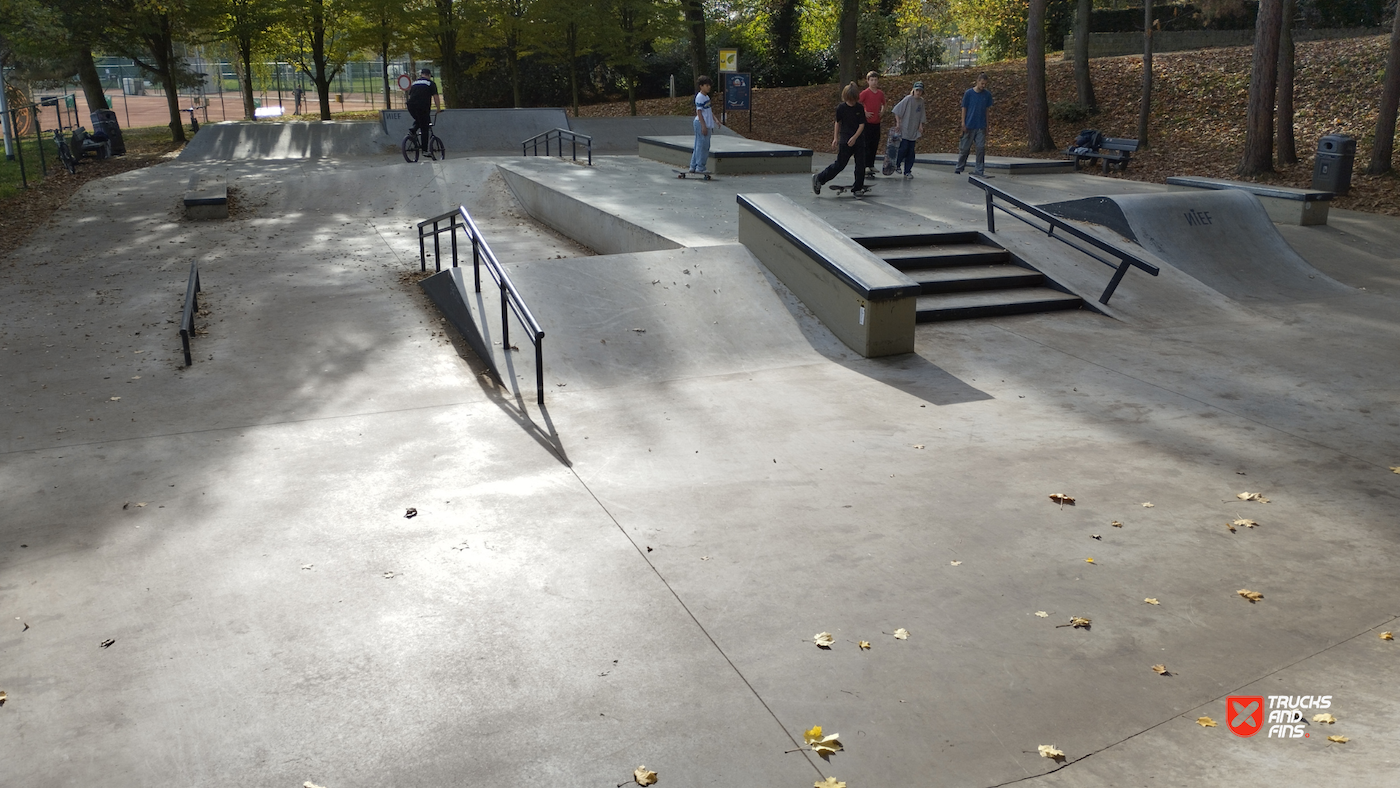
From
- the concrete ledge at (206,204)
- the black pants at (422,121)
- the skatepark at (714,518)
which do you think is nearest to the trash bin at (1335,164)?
the skatepark at (714,518)

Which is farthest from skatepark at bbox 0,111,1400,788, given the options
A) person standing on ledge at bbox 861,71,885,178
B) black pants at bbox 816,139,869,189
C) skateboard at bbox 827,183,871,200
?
person standing on ledge at bbox 861,71,885,178

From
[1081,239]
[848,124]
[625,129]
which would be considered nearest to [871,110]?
[848,124]

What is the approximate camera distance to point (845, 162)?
13.6 meters

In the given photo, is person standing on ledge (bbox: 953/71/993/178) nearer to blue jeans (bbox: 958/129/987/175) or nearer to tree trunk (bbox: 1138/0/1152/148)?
blue jeans (bbox: 958/129/987/175)

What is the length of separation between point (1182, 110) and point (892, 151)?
10.7 meters

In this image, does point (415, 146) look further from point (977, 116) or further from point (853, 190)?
point (977, 116)

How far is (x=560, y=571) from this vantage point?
16.4 feet

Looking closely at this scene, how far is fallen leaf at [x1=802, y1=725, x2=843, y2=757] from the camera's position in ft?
11.9

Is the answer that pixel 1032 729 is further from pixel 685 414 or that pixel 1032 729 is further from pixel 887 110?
pixel 887 110

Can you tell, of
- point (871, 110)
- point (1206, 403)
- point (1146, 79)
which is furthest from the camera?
point (1146, 79)

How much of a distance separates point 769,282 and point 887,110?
2146 centimetres

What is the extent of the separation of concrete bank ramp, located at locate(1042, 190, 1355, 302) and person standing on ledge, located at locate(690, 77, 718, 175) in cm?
563

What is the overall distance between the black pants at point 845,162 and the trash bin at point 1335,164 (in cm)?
783

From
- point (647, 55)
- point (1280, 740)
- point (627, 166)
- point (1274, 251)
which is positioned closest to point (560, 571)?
point (1280, 740)
